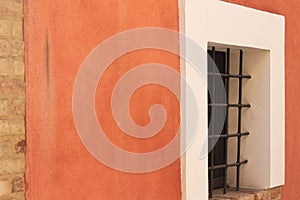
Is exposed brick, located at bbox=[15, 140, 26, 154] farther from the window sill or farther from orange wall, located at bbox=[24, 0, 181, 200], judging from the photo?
the window sill

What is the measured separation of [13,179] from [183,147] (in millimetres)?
1092

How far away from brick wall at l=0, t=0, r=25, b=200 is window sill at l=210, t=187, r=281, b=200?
5.27 ft

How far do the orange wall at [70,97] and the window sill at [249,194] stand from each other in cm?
81

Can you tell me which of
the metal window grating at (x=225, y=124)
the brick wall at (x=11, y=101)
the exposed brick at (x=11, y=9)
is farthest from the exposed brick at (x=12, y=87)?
the metal window grating at (x=225, y=124)

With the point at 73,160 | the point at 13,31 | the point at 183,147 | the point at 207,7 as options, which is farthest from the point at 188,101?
the point at 13,31

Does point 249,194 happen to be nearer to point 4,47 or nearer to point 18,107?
point 18,107

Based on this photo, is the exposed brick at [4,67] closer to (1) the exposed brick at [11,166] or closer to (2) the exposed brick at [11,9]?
(2) the exposed brick at [11,9]

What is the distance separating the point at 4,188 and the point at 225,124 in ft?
6.28

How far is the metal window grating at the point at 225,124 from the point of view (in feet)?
11.5

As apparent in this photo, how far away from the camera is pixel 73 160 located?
94.7 inches

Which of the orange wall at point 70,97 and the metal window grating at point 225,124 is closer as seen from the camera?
the orange wall at point 70,97

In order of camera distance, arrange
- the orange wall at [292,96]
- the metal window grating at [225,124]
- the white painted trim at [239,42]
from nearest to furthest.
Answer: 1. the white painted trim at [239,42]
2. the metal window grating at [225,124]
3. the orange wall at [292,96]

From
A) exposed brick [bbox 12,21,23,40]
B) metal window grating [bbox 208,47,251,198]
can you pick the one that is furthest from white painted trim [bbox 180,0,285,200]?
exposed brick [bbox 12,21,23,40]

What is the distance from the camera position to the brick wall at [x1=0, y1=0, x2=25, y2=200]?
7.06ft
